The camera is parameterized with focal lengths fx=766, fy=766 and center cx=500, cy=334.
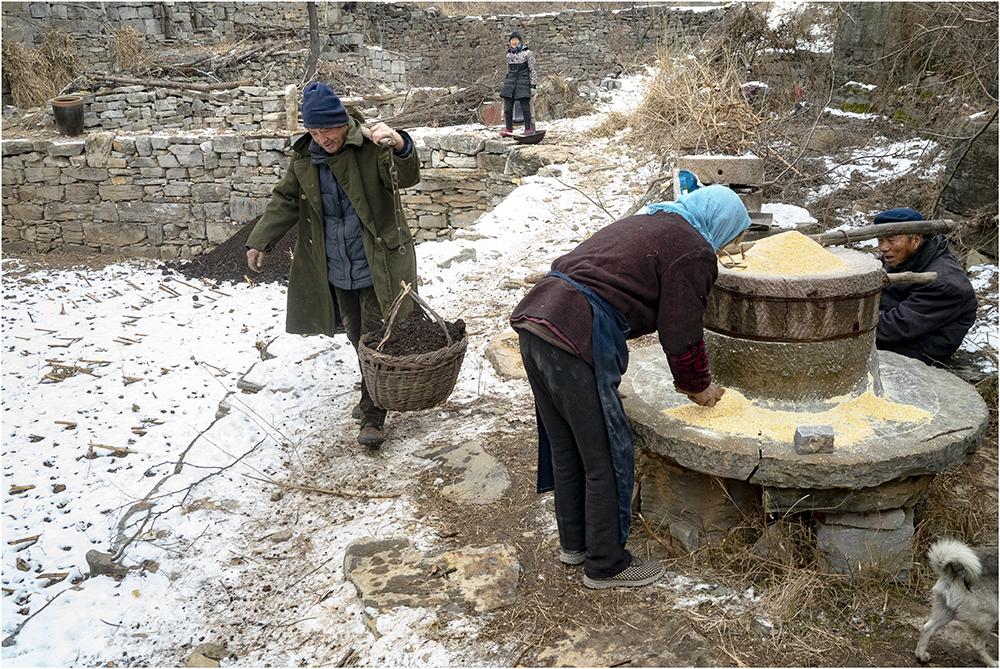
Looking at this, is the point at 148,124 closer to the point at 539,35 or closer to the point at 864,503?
the point at 539,35

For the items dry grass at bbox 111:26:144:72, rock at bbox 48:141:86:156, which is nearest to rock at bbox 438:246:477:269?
rock at bbox 48:141:86:156

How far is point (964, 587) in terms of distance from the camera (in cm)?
242

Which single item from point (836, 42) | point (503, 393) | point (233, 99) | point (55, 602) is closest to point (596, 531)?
point (503, 393)

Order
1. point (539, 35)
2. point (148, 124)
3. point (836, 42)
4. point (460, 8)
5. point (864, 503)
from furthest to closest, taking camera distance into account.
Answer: point (460, 8)
point (539, 35)
point (148, 124)
point (836, 42)
point (864, 503)

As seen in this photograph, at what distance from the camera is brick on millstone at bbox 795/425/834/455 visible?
275cm

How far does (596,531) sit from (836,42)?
8.08 metres

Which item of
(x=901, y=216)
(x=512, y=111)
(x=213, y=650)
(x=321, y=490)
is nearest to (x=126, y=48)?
(x=512, y=111)

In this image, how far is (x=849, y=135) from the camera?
805 centimetres

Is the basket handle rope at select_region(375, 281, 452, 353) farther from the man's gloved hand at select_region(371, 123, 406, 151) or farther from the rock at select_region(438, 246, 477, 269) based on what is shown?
the rock at select_region(438, 246, 477, 269)

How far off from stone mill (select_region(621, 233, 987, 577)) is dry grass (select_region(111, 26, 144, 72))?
15443 millimetres

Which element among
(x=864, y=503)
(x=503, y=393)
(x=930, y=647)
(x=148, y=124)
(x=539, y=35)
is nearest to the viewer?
(x=930, y=647)

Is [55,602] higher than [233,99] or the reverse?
the reverse

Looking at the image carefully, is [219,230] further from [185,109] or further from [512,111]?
[512,111]

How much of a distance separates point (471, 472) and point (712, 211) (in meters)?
1.87
